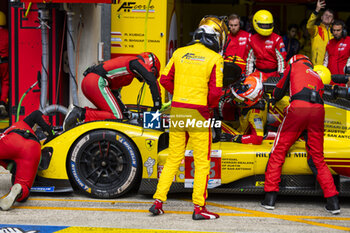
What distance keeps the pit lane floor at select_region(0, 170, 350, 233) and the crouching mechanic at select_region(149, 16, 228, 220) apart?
21 centimetres

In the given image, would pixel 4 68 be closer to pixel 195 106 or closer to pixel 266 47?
pixel 266 47

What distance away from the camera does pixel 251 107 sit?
6.96m

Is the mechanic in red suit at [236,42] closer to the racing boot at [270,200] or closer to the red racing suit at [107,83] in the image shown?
the red racing suit at [107,83]

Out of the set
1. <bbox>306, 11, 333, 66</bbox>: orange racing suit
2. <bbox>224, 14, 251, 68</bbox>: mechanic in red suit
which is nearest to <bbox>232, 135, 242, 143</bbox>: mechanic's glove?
<bbox>224, 14, 251, 68</bbox>: mechanic in red suit

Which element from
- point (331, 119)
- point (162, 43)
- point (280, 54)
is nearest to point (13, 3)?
point (162, 43)

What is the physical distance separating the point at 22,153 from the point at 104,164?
842 mm

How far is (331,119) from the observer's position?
673cm

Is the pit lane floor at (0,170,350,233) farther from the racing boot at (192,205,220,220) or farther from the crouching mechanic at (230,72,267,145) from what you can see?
the crouching mechanic at (230,72,267,145)

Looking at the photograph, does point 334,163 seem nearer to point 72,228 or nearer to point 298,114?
point 298,114

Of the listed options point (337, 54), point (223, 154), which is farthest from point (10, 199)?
point (337, 54)

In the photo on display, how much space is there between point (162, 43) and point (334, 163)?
5307 millimetres

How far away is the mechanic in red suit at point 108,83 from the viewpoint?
7453 mm

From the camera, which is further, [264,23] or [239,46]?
[239,46]

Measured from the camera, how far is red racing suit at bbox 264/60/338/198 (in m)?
6.20
